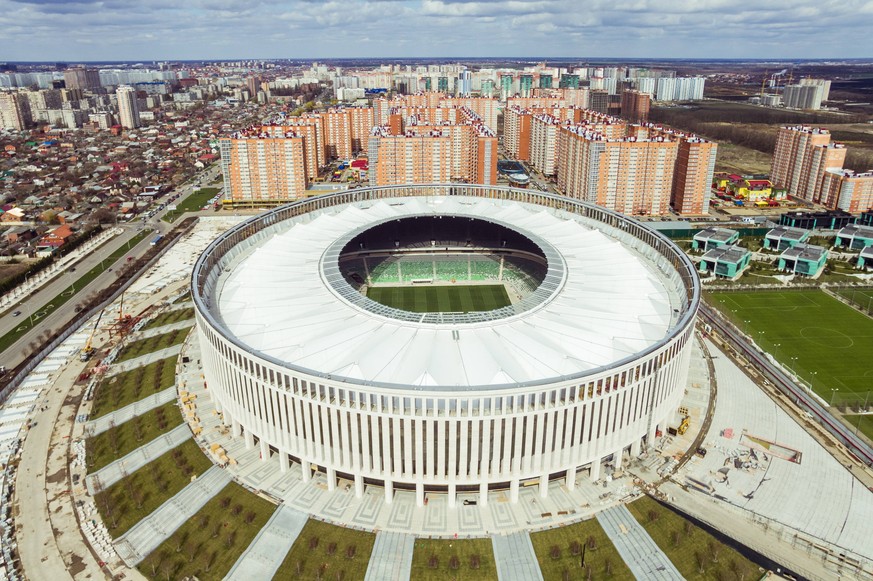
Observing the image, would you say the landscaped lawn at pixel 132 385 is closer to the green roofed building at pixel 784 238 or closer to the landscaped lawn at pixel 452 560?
the landscaped lawn at pixel 452 560

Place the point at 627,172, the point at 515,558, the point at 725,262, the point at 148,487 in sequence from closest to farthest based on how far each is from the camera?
the point at 515,558
the point at 148,487
the point at 725,262
the point at 627,172

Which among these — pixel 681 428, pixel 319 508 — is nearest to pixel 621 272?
pixel 681 428

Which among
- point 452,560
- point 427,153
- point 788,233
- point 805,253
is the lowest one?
point 452,560

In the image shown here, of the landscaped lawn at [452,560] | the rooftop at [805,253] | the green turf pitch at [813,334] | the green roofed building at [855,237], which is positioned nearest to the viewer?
the landscaped lawn at [452,560]

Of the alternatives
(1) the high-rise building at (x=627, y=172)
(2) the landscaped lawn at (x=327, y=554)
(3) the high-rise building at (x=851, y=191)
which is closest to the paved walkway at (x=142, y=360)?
(2) the landscaped lawn at (x=327, y=554)

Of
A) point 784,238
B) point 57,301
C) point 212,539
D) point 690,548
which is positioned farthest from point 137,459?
point 784,238

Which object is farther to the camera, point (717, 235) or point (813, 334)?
point (717, 235)

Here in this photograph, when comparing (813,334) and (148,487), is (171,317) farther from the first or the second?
(813,334)
